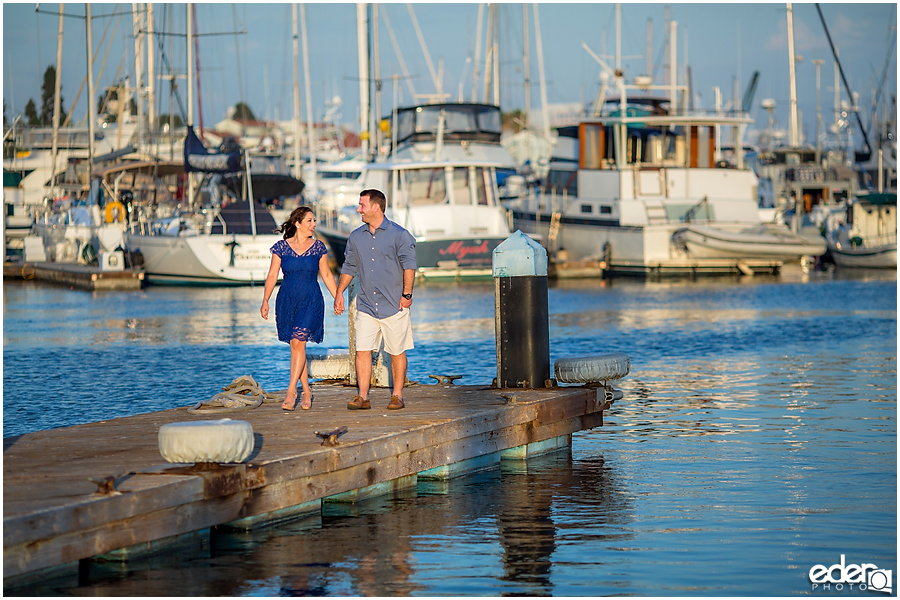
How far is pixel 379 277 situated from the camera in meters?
9.12

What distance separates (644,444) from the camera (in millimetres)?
11180

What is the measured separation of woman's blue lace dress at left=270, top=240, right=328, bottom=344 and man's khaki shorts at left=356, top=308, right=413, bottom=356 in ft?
1.04

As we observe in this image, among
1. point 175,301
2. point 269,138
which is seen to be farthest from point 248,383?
point 269,138

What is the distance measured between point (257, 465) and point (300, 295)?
7.13 feet

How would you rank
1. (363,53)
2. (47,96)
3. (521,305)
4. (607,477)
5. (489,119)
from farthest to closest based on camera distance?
(47,96), (363,53), (489,119), (521,305), (607,477)

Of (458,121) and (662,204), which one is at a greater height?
(458,121)

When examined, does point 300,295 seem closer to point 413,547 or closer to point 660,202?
point 413,547

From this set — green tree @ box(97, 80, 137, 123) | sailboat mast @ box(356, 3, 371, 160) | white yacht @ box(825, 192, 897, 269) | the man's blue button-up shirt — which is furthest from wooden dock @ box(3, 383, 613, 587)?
green tree @ box(97, 80, 137, 123)

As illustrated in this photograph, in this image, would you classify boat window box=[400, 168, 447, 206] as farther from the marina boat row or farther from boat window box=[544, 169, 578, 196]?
boat window box=[544, 169, 578, 196]

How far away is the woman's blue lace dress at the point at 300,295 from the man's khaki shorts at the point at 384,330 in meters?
0.32

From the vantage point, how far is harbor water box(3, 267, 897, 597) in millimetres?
6941

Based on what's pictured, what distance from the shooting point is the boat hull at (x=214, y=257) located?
34062 mm

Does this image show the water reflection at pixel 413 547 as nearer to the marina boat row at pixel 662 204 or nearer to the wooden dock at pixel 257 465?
the wooden dock at pixel 257 465

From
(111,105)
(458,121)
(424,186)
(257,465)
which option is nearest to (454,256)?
(424,186)
